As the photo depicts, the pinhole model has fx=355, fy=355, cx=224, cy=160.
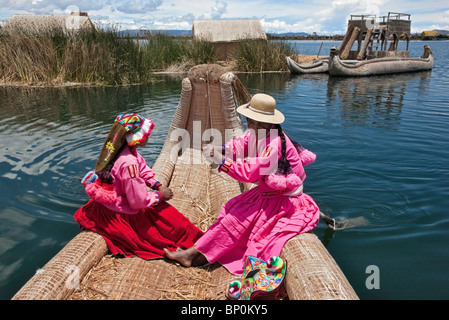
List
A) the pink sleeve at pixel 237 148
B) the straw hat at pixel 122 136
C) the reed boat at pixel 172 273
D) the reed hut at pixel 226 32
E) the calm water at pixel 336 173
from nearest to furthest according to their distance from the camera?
the reed boat at pixel 172 273, the straw hat at pixel 122 136, the pink sleeve at pixel 237 148, the calm water at pixel 336 173, the reed hut at pixel 226 32

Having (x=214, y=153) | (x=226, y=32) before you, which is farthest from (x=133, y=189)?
(x=226, y=32)

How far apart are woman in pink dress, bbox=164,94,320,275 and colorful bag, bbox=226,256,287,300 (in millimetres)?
165

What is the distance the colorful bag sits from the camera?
2.10 meters

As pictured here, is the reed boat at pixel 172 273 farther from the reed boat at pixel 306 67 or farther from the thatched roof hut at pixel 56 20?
the thatched roof hut at pixel 56 20

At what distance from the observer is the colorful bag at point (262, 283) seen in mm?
2102

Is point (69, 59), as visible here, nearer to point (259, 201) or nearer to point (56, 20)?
point (56, 20)

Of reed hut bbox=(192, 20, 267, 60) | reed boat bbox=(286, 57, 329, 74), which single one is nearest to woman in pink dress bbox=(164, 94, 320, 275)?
reed boat bbox=(286, 57, 329, 74)

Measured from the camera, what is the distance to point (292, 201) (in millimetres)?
2480

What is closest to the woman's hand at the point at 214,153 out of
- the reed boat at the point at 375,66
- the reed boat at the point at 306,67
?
the reed boat at the point at 375,66

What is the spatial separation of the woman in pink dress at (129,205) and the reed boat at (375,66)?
1493cm

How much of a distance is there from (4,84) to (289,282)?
530 inches

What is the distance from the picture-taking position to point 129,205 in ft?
8.13
